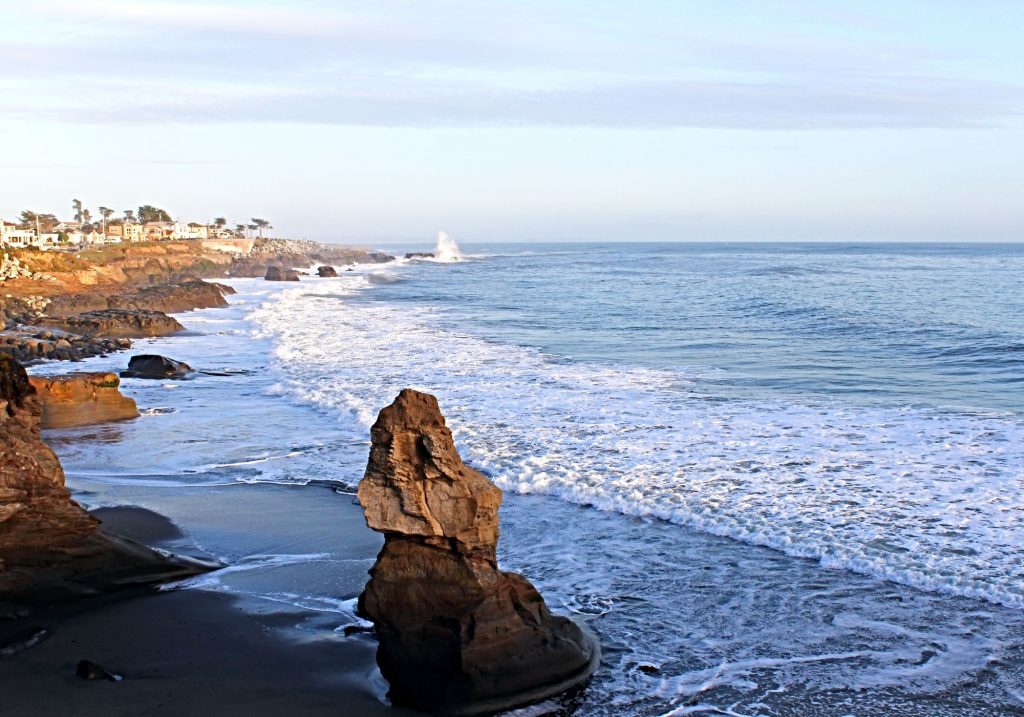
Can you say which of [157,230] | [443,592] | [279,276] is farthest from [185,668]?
[157,230]

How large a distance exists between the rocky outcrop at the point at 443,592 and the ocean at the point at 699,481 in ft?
1.29

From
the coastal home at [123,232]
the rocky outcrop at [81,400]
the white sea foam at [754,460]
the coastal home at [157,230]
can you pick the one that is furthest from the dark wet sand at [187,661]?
the coastal home at [157,230]

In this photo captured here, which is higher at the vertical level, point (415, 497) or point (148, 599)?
point (415, 497)

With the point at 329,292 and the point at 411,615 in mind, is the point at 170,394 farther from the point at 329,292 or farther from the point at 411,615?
the point at 329,292

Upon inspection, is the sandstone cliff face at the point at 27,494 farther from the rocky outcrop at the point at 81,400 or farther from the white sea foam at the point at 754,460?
the rocky outcrop at the point at 81,400

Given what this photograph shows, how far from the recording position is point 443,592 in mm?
8773

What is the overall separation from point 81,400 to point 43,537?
10.0 meters

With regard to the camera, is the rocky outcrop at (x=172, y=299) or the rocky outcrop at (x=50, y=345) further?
the rocky outcrop at (x=172, y=299)

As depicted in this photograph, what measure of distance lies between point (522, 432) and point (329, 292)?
49583 millimetres

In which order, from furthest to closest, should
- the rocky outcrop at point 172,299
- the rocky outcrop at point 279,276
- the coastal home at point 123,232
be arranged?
the coastal home at point 123,232 → the rocky outcrop at point 279,276 → the rocky outcrop at point 172,299

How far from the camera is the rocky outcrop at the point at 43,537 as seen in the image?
1039 cm

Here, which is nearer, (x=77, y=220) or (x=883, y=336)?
(x=883, y=336)

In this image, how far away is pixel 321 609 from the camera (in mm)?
10219

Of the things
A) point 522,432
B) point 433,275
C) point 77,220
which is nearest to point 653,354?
point 522,432
